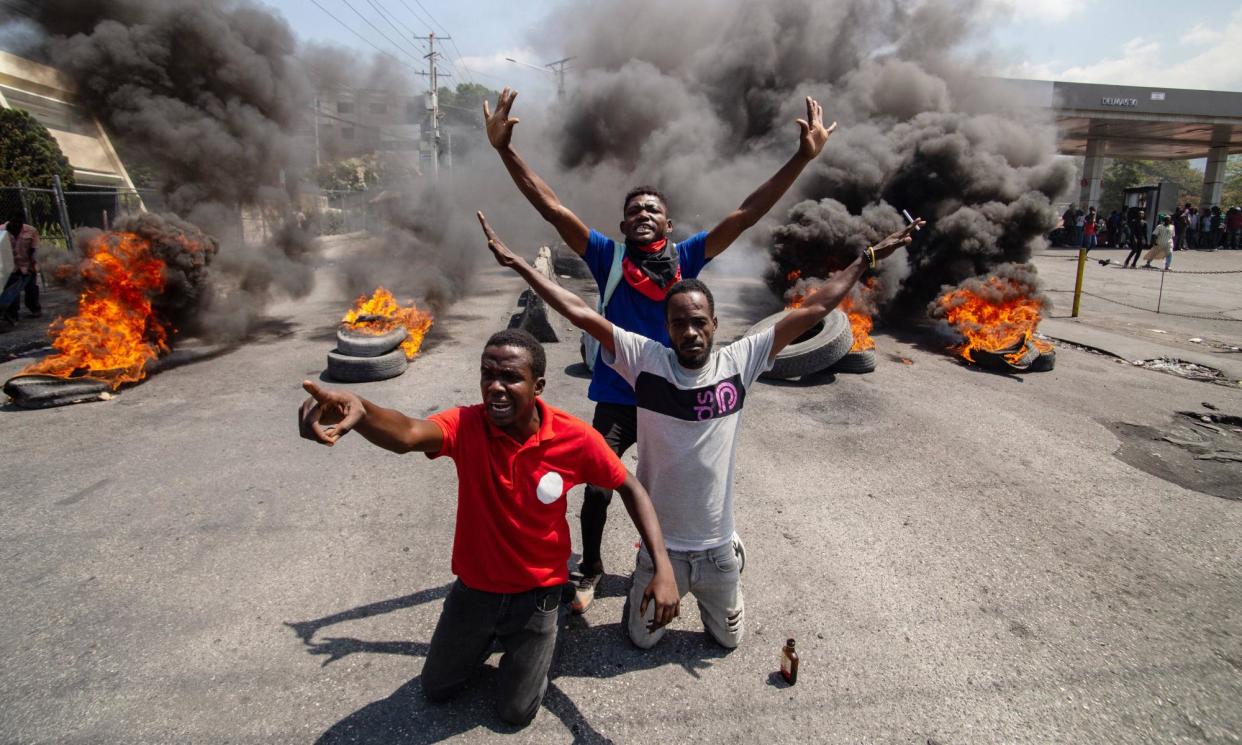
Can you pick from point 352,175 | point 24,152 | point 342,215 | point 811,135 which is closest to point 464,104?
point 352,175

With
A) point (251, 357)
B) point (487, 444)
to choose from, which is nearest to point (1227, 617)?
point (487, 444)

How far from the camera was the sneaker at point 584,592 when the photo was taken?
2912mm

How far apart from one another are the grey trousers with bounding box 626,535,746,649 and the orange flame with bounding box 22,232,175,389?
6389 mm

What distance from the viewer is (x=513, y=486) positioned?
223 centimetres

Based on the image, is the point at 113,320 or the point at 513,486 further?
the point at 113,320

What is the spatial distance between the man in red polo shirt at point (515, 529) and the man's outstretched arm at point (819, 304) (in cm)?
87

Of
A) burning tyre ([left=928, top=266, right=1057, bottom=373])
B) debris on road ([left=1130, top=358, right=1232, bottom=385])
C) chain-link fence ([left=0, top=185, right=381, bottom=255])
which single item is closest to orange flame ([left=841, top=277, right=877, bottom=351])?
burning tyre ([left=928, top=266, right=1057, bottom=373])

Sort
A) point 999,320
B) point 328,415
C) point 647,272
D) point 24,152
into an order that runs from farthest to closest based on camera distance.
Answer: point 24,152 < point 999,320 < point 647,272 < point 328,415

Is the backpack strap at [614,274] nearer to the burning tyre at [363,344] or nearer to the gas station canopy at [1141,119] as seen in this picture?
the burning tyre at [363,344]

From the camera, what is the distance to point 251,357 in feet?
26.2

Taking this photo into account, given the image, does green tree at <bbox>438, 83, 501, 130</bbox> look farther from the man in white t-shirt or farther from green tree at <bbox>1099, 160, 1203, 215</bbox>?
green tree at <bbox>1099, 160, 1203, 215</bbox>

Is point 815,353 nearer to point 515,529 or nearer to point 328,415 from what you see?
point 515,529

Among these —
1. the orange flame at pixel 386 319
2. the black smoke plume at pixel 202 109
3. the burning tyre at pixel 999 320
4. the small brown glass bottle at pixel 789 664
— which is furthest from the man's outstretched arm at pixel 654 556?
the black smoke plume at pixel 202 109

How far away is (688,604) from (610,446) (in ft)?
2.81
